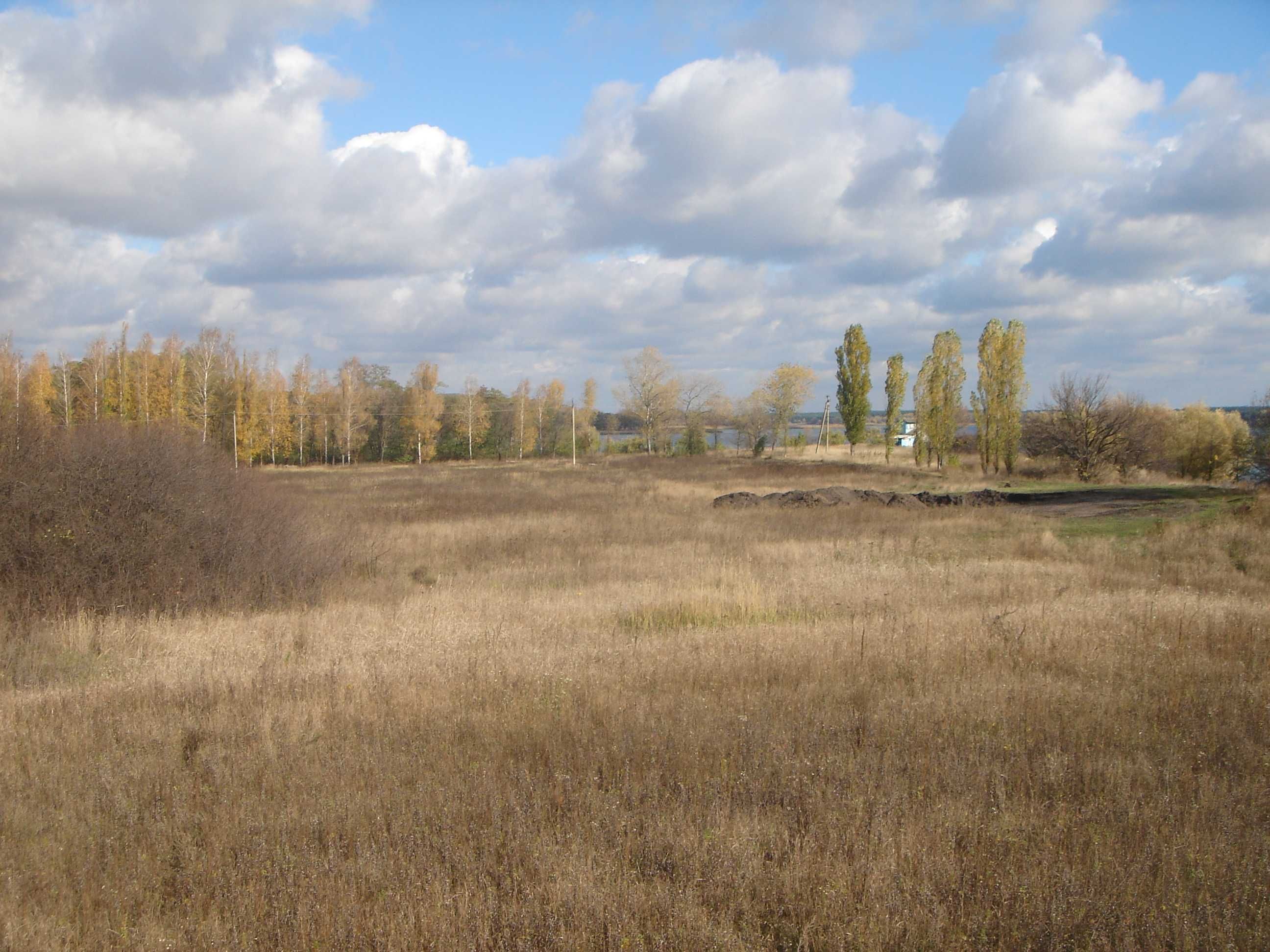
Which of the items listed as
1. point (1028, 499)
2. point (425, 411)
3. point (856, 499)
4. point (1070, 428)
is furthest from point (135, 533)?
point (425, 411)

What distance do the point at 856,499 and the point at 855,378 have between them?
3700 centimetres

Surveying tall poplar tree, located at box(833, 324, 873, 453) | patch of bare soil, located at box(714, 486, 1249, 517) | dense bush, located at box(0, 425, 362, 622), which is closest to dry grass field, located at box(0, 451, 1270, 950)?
dense bush, located at box(0, 425, 362, 622)

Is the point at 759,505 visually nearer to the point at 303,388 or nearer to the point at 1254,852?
the point at 1254,852

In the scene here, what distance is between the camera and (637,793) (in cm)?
467

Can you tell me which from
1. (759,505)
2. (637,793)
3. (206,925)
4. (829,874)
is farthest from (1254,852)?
(759,505)

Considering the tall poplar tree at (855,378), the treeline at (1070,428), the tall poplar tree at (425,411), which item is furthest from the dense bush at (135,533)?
the tall poplar tree at (425,411)

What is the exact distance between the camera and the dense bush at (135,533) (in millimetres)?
10211

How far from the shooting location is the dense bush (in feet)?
33.5

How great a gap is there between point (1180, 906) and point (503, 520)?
21.3 metres

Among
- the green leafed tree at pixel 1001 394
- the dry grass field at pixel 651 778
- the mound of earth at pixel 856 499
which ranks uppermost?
the green leafed tree at pixel 1001 394

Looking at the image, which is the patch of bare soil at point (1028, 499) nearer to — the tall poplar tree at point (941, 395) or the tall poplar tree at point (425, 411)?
the tall poplar tree at point (941, 395)

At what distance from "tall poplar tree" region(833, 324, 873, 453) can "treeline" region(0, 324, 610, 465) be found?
73.1ft

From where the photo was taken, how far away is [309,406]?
82.8 m

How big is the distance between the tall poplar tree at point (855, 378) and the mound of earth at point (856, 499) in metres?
34.3
